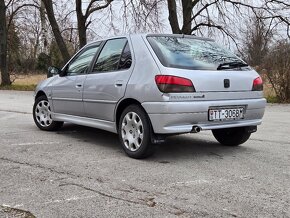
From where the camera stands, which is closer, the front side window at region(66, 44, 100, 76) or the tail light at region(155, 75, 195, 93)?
the tail light at region(155, 75, 195, 93)

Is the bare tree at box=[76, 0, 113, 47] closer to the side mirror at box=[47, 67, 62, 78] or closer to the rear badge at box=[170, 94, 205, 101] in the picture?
the side mirror at box=[47, 67, 62, 78]

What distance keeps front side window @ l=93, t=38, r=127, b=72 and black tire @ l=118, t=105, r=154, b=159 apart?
79 cm

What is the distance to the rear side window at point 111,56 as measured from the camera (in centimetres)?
617

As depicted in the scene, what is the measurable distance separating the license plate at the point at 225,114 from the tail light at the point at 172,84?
1.51 feet

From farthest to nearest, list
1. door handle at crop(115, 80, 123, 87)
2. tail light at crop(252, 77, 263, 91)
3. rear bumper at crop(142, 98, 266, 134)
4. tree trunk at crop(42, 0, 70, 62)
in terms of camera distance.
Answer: tree trunk at crop(42, 0, 70, 62), tail light at crop(252, 77, 263, 91), door handle at crop(115, 80, 123, 87), rear bumper at crop(142, 98, 266, 134)

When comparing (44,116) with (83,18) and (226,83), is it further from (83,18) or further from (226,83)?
(83,18)

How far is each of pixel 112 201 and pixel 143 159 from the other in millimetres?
1639

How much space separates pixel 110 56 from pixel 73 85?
3.06 feet

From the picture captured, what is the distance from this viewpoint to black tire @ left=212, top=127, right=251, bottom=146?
6516mm

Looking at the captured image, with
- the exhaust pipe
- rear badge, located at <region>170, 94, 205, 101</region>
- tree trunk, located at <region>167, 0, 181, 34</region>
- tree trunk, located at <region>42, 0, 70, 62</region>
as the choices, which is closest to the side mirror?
rear badge, located at <region>170, 94, 205, 101</region>

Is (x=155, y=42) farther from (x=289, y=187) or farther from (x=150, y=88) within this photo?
(x=289, y=187)

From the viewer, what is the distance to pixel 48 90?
767 centimetres

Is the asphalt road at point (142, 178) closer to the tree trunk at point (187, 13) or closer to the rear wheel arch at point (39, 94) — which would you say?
the rear wheel arch at point (39, 94)

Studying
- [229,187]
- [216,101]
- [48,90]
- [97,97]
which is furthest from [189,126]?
[48,90]
